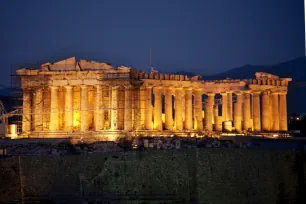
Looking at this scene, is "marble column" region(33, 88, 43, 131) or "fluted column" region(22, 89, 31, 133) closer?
"marble column" region(33, 88, 43, 131)

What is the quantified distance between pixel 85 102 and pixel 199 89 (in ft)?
60.6

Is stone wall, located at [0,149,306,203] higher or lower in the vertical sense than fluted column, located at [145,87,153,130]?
lower

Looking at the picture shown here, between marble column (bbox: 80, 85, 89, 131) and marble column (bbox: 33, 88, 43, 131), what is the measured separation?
5.98 meters

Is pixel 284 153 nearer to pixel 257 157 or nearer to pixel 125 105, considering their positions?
pixel 257 157

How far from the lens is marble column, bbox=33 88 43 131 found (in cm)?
7506

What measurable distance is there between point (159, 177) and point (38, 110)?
1423 inches

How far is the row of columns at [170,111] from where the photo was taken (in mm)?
73375

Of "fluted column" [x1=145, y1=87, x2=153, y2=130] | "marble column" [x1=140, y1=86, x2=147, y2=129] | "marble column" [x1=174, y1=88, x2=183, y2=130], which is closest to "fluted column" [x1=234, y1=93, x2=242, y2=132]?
"marble column" [x1=174, y1=88, x2=183, y2=130]

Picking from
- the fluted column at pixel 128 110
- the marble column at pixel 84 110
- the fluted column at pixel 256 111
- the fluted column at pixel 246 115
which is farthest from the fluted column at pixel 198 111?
the marble column at pixel 84 110

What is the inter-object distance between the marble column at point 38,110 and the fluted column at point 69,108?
3.77m

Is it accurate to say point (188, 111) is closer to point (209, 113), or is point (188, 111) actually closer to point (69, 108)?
point (209, 113)

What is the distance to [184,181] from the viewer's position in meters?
43.2

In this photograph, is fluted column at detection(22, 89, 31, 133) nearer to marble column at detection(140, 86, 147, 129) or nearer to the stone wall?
marble column at detection(140, 86, 147, 129)

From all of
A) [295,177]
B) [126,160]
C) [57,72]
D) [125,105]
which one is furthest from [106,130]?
[295,177]
